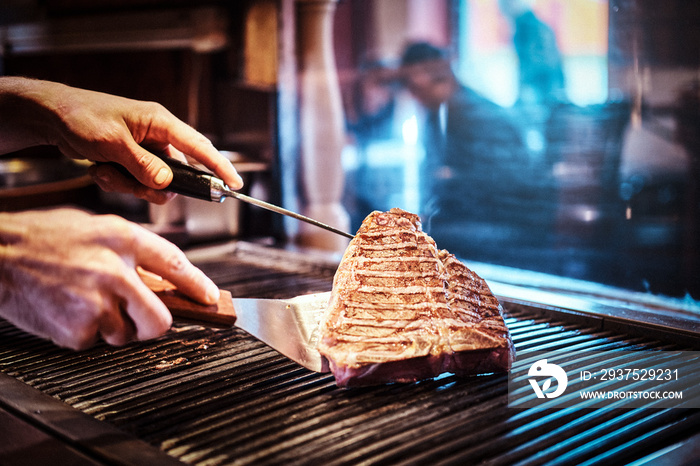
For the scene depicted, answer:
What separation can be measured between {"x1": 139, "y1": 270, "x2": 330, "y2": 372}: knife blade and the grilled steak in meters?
0.09

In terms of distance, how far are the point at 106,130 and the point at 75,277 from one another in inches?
38.5

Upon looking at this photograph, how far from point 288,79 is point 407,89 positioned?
149 cm

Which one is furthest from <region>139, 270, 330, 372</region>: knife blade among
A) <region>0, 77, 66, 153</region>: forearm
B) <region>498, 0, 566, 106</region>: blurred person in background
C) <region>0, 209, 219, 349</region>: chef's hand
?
<region>498, 0, 566, 106</region>: blurred person in background

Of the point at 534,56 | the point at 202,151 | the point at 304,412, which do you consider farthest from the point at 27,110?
the point at 534,56

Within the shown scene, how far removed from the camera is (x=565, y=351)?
6.48ft

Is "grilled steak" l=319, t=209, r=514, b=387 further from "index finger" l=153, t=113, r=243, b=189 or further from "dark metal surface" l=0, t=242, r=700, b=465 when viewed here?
"index finger" l=153, t=113, r=243, b=189

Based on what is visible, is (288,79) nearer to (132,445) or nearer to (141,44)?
(141,44)

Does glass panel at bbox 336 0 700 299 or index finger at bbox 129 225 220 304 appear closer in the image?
index finger at bbox 129 225 220 304

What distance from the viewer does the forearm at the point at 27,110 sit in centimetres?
222

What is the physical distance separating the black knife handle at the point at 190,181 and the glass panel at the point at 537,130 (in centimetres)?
216

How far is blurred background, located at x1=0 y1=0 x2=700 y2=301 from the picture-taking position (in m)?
3.37

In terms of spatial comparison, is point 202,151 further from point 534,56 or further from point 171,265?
point 534,56

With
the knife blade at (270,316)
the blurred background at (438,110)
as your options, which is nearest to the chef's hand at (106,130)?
the knife blade at (270,316)

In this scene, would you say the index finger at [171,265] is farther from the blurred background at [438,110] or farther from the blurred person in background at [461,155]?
the blurred person in background at [461,155]
